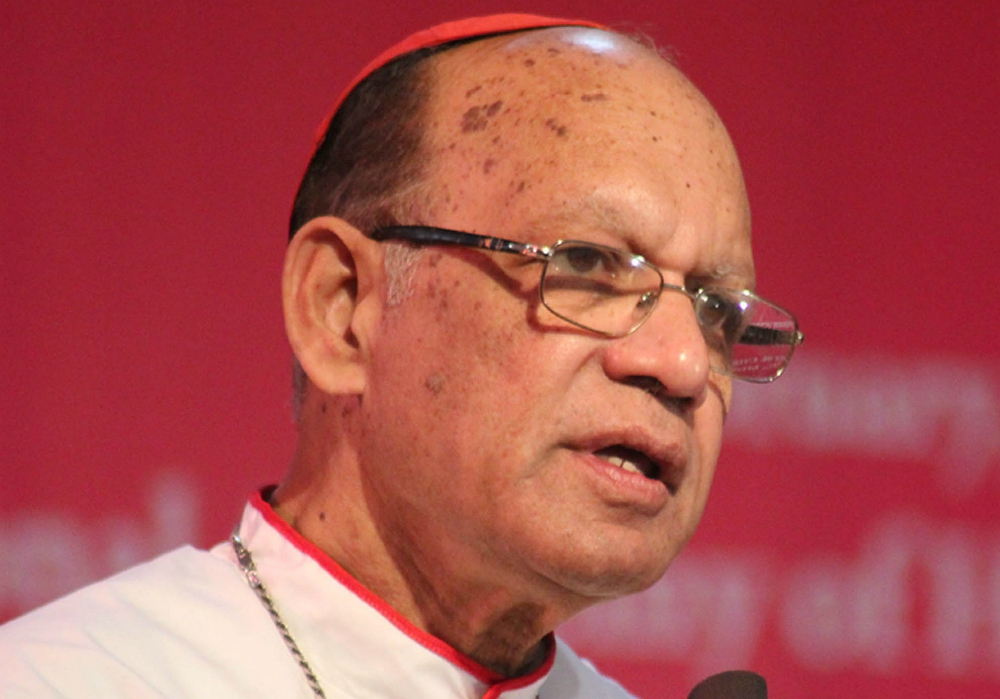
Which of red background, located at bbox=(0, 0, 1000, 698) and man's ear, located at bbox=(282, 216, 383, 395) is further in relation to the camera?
red background, located at bbox=(0, 0, 1000, 698)

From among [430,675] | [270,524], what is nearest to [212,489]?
[270,524]

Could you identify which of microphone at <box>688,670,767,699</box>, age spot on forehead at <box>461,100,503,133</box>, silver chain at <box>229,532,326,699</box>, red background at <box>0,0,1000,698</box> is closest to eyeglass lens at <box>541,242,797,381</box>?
age spot on forehead at <box>461,100,503,133</box>

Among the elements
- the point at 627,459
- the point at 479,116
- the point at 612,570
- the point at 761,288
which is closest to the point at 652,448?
the point at 627,459

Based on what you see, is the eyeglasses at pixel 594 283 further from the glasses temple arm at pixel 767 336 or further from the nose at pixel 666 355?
the glasses temple arm at pixel 767 336

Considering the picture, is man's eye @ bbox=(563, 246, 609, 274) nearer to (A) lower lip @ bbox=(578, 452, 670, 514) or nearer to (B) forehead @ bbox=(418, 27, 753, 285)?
A: (B) forehead @ bbox=(418, 27, 753, 285)

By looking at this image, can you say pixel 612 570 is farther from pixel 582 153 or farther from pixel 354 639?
pixel 582 153

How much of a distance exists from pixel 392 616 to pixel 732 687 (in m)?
0.47

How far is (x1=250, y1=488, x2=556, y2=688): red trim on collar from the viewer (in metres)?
1.66

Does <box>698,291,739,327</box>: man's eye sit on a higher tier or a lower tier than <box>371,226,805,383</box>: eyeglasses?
lower

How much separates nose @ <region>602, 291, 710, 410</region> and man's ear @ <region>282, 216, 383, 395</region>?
37 cm

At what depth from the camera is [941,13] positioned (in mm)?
3096

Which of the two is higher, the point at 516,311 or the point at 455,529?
the point at 516,311

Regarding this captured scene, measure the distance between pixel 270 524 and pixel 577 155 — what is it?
27.1 inches

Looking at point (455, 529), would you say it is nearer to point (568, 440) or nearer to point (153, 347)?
point (568, 440)
